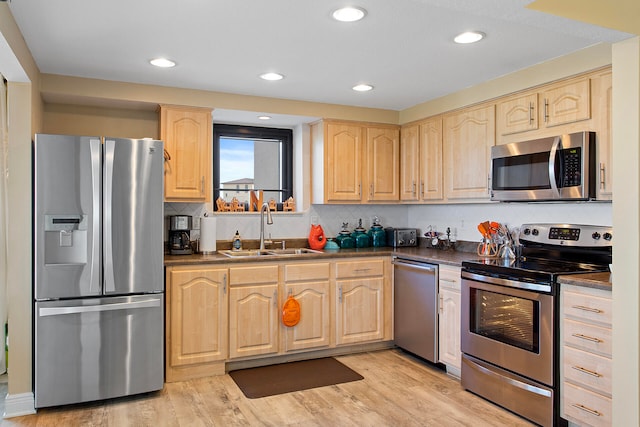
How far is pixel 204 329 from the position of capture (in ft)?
11.8

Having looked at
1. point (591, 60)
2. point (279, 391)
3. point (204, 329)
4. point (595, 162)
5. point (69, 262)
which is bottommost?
point (279, 391)

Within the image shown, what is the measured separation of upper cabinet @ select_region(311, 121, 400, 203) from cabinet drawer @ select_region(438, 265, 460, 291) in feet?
3.82

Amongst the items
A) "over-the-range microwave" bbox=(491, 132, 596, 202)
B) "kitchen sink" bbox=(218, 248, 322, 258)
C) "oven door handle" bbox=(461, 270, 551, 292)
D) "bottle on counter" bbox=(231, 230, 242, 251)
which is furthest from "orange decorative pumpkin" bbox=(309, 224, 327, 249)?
"over-the-range microwave" bbox=(491, 132, 596, 202)

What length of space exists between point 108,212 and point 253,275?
1.16 m

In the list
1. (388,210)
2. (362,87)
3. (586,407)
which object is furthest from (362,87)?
(586,407)

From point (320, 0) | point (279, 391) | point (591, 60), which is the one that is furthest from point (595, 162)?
point (279, 391)

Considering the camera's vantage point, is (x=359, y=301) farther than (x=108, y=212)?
Yes

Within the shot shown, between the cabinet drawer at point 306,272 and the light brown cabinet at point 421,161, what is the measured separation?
1.11m

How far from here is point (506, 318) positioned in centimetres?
304

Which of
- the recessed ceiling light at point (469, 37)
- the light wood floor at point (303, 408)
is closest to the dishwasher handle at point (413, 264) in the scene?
the light wood floor at point (303, 408)

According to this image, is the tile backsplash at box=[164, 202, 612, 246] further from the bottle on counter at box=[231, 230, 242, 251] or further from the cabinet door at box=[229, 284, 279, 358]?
the cabinet door at box=[229, 284, 279, 358]

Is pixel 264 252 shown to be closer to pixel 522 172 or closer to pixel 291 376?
pixel 291 376

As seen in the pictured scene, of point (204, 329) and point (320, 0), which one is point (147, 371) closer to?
point (204, 329)

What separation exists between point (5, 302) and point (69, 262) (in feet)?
3.40
